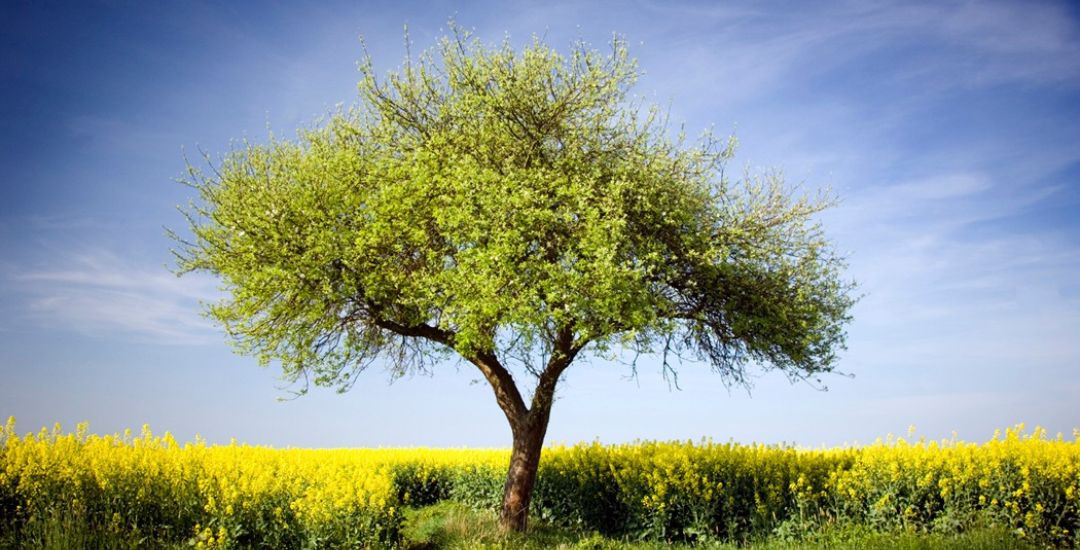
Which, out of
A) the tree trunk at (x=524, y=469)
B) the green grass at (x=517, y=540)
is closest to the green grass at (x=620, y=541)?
the green grass at (x=517, y=540)

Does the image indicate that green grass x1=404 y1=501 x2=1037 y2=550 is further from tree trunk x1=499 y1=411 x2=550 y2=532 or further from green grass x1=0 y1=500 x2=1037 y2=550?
tree trunk x1=499 y1=411 x2=550 y2=532

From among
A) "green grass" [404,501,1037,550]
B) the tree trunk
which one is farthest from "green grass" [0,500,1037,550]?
the tree trunk

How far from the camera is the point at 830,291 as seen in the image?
15.2m

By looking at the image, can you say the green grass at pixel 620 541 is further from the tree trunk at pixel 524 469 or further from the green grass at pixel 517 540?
the tree trunk at pixel 524 469

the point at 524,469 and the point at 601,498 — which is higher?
the point at 524,469

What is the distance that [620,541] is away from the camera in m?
14.9

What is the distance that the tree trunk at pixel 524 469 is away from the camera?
15.0m

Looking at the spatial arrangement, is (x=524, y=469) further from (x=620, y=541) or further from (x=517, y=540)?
(x=620, y=541)

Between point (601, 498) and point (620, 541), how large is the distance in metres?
2.19

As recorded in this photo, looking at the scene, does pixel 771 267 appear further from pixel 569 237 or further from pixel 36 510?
pixel 36 510

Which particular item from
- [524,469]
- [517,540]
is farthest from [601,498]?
[517,540]

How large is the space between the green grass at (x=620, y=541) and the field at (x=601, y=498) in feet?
0.19

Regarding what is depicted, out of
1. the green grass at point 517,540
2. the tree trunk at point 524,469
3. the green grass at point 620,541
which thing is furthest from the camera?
the tree trunk at point 524,469

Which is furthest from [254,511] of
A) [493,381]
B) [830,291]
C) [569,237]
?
[830,291]
